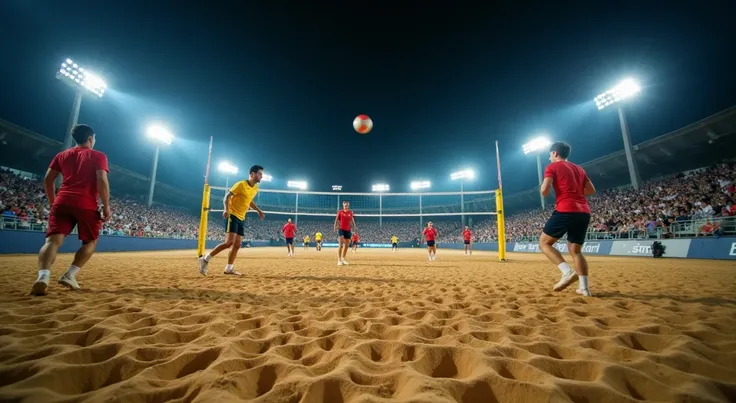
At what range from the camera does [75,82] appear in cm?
2077

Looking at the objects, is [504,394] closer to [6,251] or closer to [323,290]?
[323,290]

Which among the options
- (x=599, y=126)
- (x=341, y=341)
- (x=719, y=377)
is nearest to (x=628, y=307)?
(x=719, y=377)

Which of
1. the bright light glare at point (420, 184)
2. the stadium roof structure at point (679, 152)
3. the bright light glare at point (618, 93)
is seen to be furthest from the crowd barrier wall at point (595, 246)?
the bright light glare at point (420, 184)

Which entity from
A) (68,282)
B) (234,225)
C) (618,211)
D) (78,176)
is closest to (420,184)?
(618,211)

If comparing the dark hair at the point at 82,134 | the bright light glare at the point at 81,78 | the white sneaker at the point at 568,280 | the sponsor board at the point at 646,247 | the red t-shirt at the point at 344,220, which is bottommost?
the white sneaker at the point at 568,280

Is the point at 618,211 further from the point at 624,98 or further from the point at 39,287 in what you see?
the point at 39,287

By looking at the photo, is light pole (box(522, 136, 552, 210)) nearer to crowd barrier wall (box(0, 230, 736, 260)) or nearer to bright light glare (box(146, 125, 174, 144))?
crowd barrier wall (box(0, 230, 736, 260))

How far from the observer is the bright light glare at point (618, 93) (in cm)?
2173

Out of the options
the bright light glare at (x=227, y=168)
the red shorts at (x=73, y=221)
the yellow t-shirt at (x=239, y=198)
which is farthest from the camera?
the bright light glare at (x=227, y=168)

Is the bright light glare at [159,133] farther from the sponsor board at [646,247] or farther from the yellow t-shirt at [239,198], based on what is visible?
the sponsor board at [646,247]

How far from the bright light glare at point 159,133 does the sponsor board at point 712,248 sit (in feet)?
141

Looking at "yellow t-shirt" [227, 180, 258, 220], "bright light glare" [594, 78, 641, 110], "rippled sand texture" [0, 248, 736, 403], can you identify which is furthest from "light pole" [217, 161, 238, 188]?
"bright light glare" [594, 78, 641, 110]

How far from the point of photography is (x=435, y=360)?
165 centimetres

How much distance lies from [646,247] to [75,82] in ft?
128
